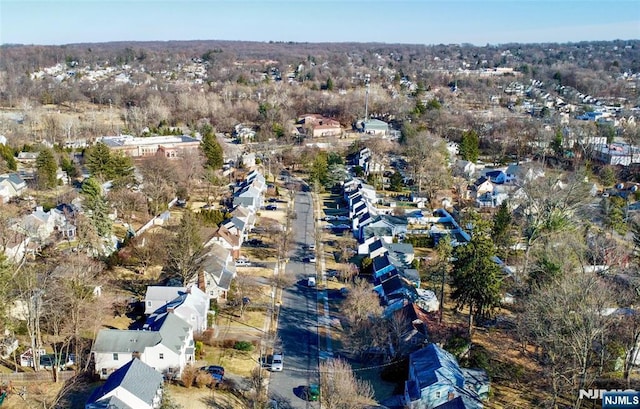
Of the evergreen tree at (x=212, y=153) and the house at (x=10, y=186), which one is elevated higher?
the evergreen tree at (x=212, y=153)

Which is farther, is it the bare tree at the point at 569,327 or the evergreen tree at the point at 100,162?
the evergreen tree at the point at 100,162

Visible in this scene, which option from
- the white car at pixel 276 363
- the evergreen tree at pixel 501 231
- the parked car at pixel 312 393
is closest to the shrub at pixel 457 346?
the parked car at pixel 312 393

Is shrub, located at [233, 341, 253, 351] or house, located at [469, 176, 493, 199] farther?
house, located at [469, 176, 493, 199]

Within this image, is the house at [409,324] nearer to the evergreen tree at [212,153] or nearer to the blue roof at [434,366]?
the blue roof at [434,366]

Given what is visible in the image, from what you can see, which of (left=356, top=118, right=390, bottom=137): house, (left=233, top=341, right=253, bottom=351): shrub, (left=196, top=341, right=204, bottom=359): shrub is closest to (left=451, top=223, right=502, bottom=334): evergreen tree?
(left=233, top=341, right=253, bottom=351): shrub

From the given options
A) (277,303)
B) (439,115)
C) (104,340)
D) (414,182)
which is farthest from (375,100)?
(104,340)

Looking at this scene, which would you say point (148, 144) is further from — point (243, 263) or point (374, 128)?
point (243, 263)

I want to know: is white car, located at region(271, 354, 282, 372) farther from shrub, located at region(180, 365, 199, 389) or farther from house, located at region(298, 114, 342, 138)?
house, located at region(298, 114, 342, 138)
